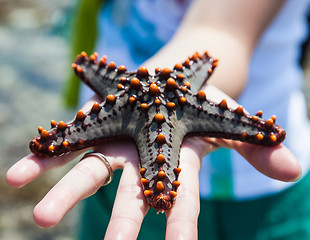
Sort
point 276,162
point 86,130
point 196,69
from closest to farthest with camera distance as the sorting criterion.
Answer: point 276,162 → point 86,130 → point 196,69

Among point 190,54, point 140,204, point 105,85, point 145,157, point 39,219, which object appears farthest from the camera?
point 190,54

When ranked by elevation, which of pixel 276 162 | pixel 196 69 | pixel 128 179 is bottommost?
pixel 128 179

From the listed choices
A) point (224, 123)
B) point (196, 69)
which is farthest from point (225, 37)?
point (224, 123)

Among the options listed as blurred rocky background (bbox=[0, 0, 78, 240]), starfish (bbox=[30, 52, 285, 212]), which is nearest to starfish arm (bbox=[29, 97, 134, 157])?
starfish (bbox=[30, 52, 285, 212])

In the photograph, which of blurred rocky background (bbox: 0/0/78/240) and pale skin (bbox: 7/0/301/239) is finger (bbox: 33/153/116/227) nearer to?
pale skin (bbox: 7/0/301/239)

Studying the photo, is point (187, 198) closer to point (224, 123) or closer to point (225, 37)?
point (224, 123)

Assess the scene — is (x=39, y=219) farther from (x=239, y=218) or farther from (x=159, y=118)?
(x=239, y=218)

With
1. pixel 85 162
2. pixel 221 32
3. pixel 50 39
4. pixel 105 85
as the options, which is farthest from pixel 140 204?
pixel 50 39
